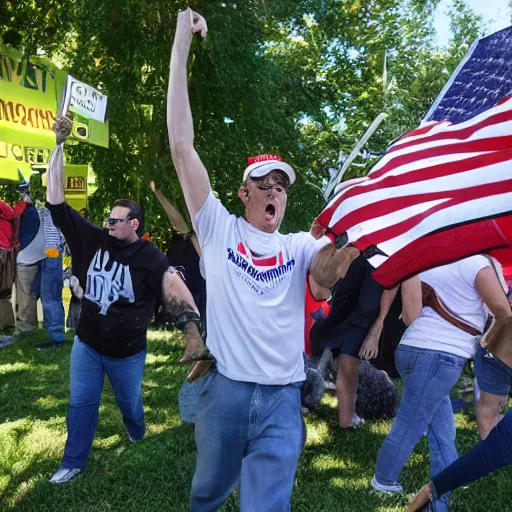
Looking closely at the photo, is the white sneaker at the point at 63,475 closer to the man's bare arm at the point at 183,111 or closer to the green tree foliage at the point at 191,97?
the man's bare arm at the point at 183,111

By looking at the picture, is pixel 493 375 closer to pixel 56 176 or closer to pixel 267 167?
pixel 267 167

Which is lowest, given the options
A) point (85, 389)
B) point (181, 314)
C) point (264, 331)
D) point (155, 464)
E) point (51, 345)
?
point (51, 345)

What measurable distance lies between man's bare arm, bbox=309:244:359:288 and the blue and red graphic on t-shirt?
0.46 feet

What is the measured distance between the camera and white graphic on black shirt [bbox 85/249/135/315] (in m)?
4.38

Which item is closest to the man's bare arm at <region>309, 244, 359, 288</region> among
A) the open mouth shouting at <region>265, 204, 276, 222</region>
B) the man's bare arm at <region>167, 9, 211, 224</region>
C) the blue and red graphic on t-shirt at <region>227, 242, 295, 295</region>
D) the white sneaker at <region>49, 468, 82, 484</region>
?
the blue and red graphic on t-shirt at <region>227, 242, 295, 295</region>

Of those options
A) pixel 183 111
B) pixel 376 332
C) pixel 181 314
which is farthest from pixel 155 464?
pixel 183 111

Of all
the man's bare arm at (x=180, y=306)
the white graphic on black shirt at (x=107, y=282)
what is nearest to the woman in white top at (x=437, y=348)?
the man's bare arm at (x=180, y=306)

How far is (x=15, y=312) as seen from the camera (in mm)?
10375

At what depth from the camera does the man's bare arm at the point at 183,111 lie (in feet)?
8.62

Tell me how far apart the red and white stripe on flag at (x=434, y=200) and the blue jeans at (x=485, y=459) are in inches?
41.0

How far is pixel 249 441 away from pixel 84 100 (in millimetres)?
4358

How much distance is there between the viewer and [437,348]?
374 cm

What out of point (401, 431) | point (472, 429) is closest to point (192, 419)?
point (401, 431)

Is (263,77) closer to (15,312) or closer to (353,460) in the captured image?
(15,312)
